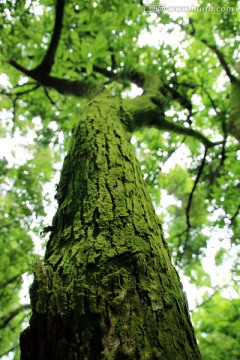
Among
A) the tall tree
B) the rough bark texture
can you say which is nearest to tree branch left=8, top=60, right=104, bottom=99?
the tall tree

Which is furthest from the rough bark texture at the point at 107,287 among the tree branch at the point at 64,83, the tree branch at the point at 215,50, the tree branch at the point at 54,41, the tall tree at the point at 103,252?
the tree branch at the point at 215,50

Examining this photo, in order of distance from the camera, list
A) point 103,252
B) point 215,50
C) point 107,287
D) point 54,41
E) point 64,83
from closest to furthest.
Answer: point 107,287 < point 103,252 < point 54,41 < point 64,83 < point 215,50

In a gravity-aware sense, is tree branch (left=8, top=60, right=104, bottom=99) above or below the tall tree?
above

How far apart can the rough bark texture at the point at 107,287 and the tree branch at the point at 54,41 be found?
2680 millimetres

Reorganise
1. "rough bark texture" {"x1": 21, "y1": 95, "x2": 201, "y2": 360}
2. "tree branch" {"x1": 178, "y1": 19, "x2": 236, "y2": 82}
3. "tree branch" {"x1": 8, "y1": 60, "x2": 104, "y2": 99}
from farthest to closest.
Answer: "tree branch" {"x1": 178, "y1": 19, "x2": 236, "y2": 82} → "tree branch" {"x1": 8, "y1": 60, "x2": 104, "y2": 99} → "rough bark texture" {"x1": 21, "y1": 95, "x2": 201, "y2": 360}

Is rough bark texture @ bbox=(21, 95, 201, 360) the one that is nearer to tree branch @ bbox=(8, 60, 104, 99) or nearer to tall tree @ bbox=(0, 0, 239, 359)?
tall tree @ bbox=(0, 0, 239, 359)

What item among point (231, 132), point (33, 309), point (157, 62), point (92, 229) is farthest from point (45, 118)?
point (33, 309)

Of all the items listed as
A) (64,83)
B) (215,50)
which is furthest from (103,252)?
(215,50)

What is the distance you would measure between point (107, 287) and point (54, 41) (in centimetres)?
352

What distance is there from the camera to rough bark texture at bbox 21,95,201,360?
1030 mm

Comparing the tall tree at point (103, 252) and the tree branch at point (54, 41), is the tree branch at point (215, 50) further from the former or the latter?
the tree branch at point (54, 41)

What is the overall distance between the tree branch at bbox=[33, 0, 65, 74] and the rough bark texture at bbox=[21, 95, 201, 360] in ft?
8.79

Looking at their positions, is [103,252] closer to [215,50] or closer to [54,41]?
[54,41]

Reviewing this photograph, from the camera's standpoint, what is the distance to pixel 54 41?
370 centimetres
